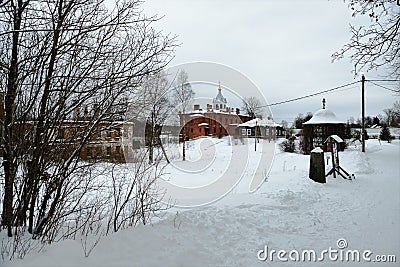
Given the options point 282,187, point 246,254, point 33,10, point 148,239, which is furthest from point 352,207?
point 33,10

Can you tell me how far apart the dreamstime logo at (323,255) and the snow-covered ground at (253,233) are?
3 cm

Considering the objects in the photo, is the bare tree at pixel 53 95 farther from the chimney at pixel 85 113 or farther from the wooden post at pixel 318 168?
the wooden post at pixel 318 168

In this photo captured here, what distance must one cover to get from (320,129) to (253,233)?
52.4 ft

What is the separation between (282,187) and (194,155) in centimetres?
1094

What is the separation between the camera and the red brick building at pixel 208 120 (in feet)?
48.8

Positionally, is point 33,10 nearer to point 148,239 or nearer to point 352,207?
point 148,239

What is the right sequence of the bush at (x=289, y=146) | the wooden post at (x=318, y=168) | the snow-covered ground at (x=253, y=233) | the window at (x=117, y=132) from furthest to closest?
the bush at (x=289, y=146)
the wooden post at (x=318, y=168)
the window at (x=117, y=132)
the snow-covered ground at (x=253, y=233)

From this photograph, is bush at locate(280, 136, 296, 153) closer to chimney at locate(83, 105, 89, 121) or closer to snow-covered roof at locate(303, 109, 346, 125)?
snow-covered roof at locate(303, 109, 346, 125)

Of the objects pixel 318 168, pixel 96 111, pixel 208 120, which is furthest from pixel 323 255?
pixel 208 120

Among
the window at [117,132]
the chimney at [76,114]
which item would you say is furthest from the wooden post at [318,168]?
the chimney at [76,114]

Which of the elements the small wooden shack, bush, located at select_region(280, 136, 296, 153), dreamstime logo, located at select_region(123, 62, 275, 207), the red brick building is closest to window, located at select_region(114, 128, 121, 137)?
dreamstime logo, located at select_region(123, 62, 275, 207)

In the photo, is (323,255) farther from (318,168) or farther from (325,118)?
(325,118)

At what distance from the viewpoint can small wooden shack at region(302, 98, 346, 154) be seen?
1844 cm

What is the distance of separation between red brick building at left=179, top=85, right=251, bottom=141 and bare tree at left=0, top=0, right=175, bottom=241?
368 inches
